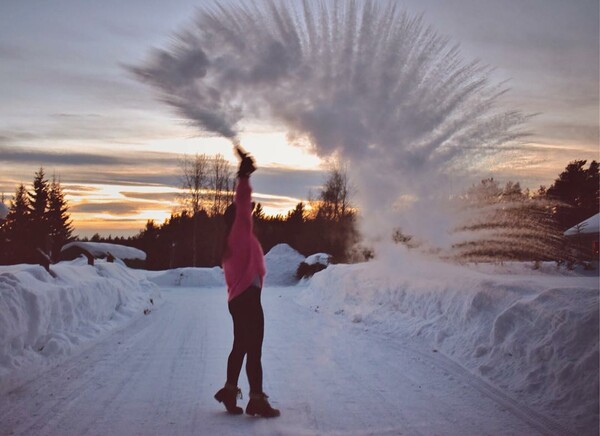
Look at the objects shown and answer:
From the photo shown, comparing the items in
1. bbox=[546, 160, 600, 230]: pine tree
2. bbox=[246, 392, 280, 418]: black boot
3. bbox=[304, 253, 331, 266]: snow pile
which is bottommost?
bbox=[246, 392, 280, 418]: black boot

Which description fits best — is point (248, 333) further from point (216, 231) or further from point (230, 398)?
point (216, 231)

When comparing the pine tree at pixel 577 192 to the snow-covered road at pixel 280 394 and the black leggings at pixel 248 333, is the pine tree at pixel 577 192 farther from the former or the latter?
the black leggings at pixel 248 333

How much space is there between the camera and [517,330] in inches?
270

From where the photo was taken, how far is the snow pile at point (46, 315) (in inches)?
270

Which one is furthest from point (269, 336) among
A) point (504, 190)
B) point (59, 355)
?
point (504, 190)

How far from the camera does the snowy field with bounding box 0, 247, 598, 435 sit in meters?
4.80

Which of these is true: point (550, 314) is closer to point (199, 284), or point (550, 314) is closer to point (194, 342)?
point (194, 342)

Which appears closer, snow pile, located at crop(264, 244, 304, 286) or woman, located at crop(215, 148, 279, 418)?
woman, located at crop(215, 148, 279, 418)

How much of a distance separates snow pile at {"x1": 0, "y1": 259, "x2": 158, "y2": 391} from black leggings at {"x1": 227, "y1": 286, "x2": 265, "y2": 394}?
9.14 feet

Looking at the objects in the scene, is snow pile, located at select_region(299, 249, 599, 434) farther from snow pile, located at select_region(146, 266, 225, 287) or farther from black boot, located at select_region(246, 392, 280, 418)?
snow pile, located at select_region(146, 266, 225, 287)

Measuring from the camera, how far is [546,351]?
604cm

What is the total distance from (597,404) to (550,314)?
5.64ft

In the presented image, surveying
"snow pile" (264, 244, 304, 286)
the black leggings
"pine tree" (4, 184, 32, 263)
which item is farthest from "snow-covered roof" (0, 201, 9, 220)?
"pine tree" (4, 184, 32, 263)

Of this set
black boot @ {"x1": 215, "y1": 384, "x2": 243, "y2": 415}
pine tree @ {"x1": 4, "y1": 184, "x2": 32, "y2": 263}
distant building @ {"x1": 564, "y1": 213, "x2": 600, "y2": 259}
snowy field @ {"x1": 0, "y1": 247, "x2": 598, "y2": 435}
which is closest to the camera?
snowy field @ {"x1": 0, "y1": 247, "x2": 598, "y2": 435}
